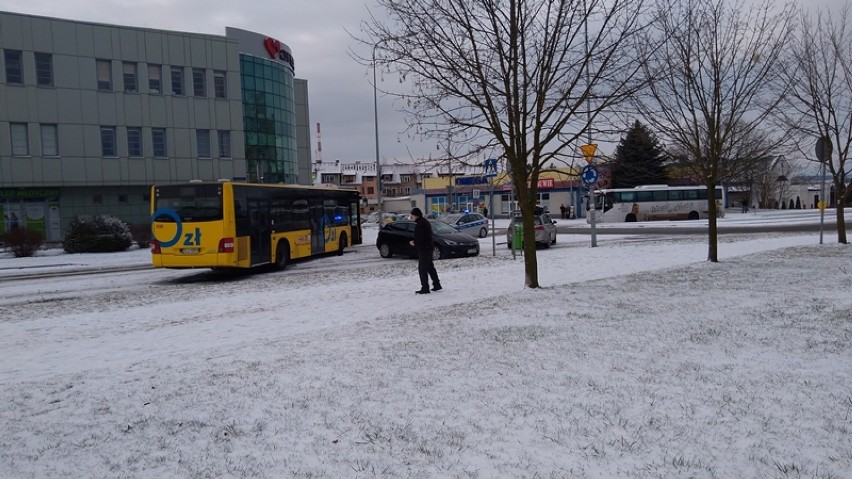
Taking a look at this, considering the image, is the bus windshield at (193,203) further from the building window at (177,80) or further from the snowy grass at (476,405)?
the building window at (177,80)

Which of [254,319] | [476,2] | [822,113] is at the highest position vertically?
[476,2]

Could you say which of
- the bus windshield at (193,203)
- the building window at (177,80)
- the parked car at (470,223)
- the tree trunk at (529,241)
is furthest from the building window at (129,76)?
the tree trunk at (529,241)

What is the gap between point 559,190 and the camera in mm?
76188

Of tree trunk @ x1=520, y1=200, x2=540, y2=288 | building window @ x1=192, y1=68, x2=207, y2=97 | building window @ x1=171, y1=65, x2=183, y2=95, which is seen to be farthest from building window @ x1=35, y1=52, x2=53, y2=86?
tree trunk @ x1=520, y1=200, x2=540, y2=288

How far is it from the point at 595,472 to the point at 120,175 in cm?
4178

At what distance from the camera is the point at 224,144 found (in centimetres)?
4488

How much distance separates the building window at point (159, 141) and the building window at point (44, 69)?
6.19 metres

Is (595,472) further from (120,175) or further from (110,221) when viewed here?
(120,175)

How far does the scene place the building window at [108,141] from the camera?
40.3 metres

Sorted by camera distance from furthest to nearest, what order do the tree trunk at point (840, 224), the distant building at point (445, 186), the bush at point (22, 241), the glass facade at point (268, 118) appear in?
1. the glass facade at point (268, 118)
2. the bush at point (22, 241)
3. the tree trunk at point (840, 224)
4. the distant building at point (445, 186)

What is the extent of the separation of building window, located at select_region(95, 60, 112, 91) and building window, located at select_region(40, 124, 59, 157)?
3.65 metres

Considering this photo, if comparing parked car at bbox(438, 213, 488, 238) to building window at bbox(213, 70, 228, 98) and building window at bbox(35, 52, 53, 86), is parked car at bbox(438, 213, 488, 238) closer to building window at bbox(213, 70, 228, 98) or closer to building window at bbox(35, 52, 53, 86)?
building window at bbox(213, 70, 228, 98)

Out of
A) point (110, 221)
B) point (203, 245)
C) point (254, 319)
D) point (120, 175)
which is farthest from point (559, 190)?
point (254, 319)

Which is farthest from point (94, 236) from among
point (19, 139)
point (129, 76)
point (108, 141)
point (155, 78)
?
point (155, 78)
